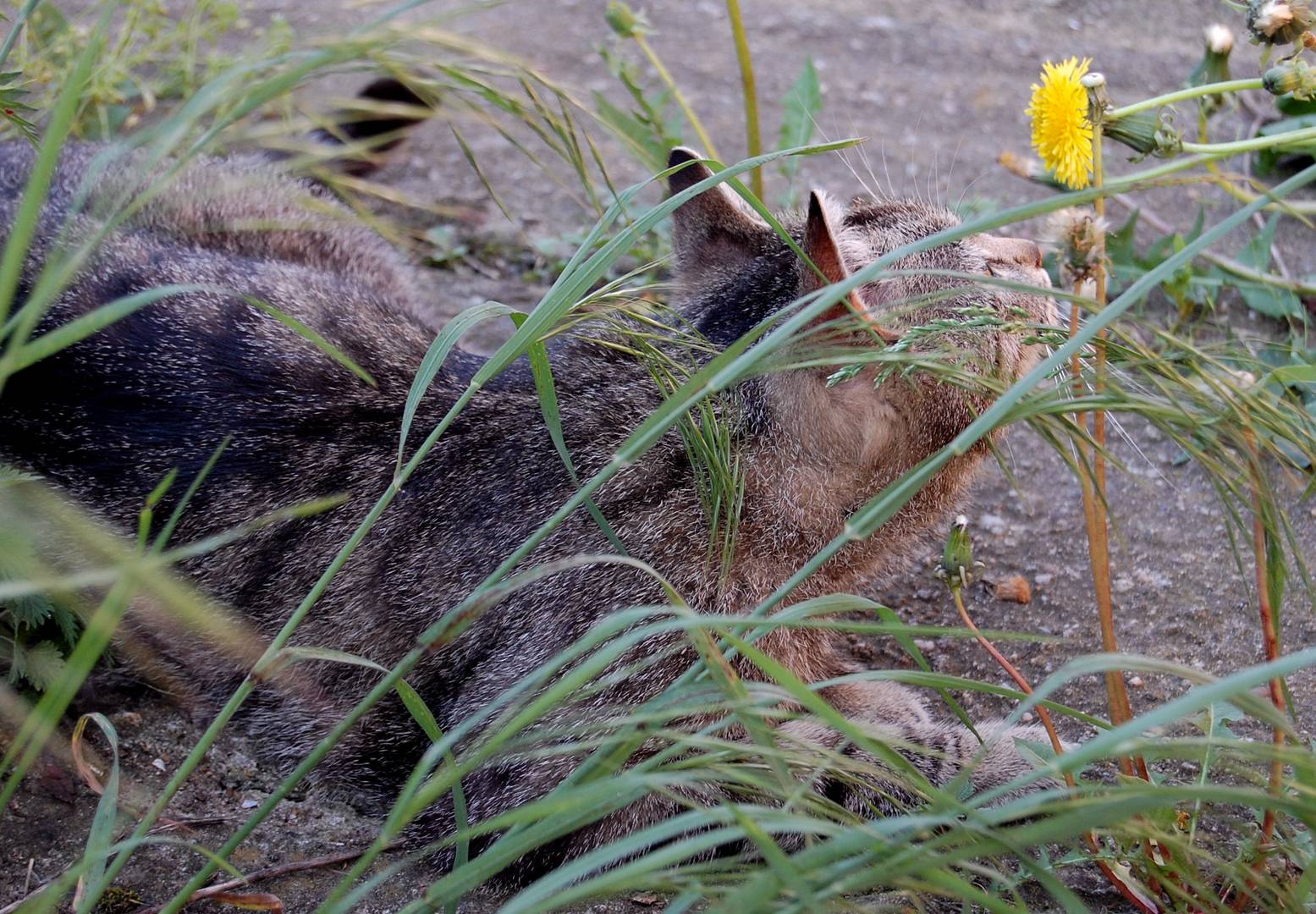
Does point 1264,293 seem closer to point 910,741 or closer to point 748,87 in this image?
point 748,87

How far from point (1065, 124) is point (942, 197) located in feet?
7.37

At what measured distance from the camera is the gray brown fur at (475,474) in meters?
2.60

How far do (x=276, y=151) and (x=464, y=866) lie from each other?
3826 mm

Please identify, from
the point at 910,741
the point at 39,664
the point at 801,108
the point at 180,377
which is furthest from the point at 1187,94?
the point at 39,664

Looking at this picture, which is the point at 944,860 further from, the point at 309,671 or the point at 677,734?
the point at 309,671

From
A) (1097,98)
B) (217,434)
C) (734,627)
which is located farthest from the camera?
(217,434)

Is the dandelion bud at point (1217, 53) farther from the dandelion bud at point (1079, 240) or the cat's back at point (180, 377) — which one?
the cat's back at point (180, 377)

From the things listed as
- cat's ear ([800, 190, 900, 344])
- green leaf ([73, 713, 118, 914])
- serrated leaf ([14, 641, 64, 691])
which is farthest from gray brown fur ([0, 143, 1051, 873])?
green leaf ([73, 713, 118, 914])

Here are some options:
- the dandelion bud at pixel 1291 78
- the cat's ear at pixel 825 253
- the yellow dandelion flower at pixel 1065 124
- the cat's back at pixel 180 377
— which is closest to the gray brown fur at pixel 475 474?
the cat's back at pixel 180 377

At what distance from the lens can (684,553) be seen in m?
2.62

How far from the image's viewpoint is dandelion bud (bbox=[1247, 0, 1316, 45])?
1938mm

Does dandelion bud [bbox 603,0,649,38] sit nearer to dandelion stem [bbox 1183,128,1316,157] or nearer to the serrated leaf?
dandelion stem [bbox 1183,128,1316,157]

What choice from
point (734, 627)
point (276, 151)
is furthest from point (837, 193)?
point (734, 627)

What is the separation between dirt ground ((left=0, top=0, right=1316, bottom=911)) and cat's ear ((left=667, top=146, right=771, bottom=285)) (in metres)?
0.51
